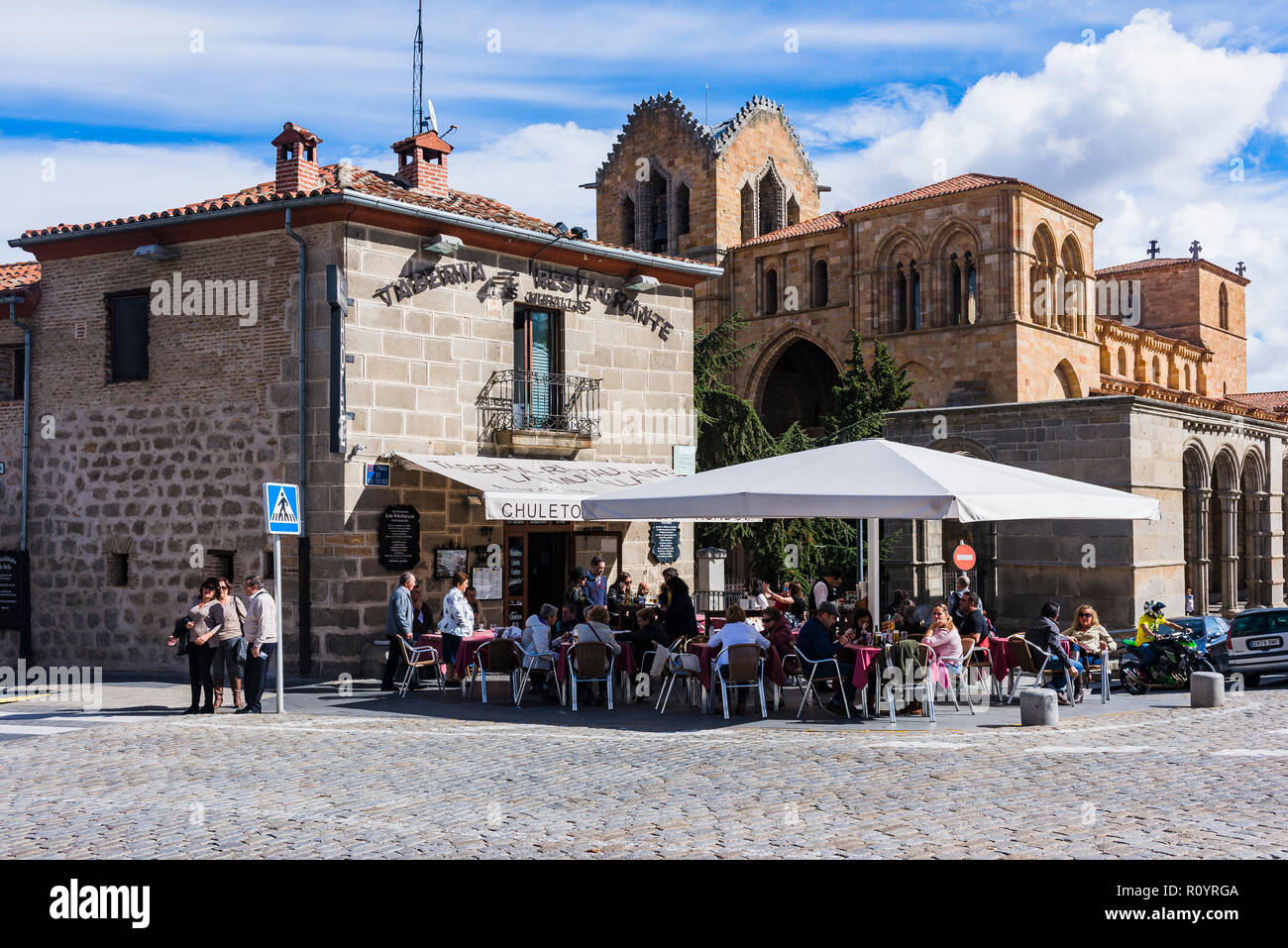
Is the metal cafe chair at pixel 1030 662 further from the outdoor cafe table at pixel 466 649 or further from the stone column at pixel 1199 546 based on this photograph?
the stone column at pixel 1199 546

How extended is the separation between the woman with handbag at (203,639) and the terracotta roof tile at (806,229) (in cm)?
3386

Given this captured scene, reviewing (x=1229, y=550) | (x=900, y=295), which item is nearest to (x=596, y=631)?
(x=1229, y=550)

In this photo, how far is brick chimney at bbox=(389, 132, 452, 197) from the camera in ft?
65.0

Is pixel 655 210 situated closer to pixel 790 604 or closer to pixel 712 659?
pixel 790 604

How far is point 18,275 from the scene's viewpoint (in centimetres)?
2086

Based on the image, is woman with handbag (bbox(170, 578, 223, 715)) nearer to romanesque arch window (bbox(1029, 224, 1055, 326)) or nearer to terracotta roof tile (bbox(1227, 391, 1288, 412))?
romanesque arch window (bbox(1029, 224, 1055, 326))

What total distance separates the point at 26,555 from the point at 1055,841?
15.9 metres

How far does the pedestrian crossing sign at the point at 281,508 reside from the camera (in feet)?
42.5

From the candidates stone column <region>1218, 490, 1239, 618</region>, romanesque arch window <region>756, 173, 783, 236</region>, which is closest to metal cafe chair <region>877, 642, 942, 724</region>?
stone column <region>1218, 490, 1239, 618</region>

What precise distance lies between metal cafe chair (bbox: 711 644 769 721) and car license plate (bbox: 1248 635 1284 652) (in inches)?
320

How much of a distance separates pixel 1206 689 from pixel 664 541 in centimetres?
903

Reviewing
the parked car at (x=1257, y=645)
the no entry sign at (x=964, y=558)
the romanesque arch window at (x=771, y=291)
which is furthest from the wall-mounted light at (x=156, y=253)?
the romanesque arch window at (x=771, y=291)
